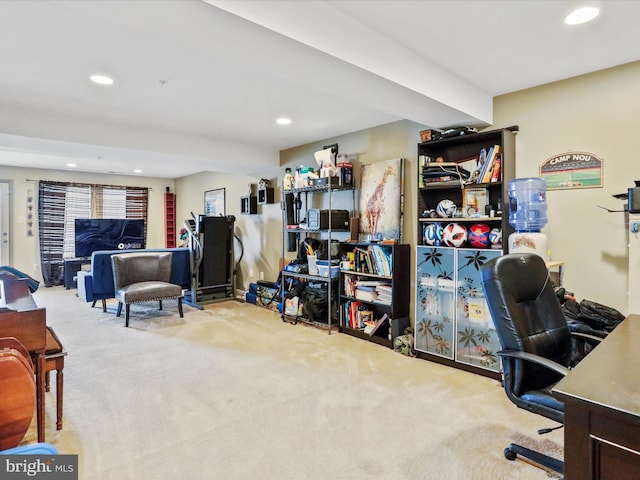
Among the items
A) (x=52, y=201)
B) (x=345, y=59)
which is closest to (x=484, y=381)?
(x=345, y=59)

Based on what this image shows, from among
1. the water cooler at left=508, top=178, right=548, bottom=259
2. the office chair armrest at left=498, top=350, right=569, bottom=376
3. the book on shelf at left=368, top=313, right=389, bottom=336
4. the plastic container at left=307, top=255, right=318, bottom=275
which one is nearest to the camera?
the office chair armrest at left=498, top=350, right=569, bottom=376

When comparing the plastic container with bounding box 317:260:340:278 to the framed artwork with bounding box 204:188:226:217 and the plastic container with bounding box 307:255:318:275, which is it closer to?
the plastic container with bounding box 307:255:318:275

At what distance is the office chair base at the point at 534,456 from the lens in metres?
1.83

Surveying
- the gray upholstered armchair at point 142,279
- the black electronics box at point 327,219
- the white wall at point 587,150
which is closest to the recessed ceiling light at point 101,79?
the black electronics box at point 327,219

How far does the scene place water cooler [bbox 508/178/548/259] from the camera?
2.76m

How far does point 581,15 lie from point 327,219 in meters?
2.81

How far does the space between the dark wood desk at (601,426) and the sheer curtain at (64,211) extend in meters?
8.73

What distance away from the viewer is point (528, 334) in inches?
71.1

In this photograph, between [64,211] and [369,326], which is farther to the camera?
[64,211]

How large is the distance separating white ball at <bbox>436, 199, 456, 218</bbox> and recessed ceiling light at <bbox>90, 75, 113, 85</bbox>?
2.98m

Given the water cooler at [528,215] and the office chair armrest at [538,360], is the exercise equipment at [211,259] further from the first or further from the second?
the office chair armrest at [538,360]

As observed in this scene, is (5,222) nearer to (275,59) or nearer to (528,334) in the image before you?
(275,59)

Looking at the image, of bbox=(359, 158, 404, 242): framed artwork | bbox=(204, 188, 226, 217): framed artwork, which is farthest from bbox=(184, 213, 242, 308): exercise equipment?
bbox=(359, 158, 404, 242): framed artwork

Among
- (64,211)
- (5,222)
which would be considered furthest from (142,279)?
(5,222)
